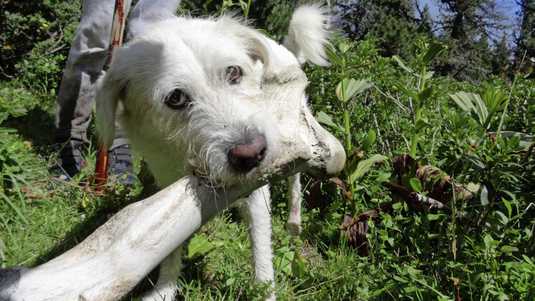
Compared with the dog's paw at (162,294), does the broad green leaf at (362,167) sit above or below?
above

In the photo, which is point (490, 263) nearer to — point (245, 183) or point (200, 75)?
point (245, 183)

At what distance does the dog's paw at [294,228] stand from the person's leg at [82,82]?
56.6 inches

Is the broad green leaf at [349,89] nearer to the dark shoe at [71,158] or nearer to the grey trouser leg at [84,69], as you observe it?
the grey trouser leg at [84,69]

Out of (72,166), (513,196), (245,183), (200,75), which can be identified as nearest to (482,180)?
(513,196)

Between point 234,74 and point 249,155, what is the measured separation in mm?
779

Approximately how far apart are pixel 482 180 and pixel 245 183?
3.45ft

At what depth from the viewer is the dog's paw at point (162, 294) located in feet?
7.68

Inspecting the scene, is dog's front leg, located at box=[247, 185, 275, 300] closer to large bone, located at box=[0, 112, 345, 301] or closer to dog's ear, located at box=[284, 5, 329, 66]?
large bone, located at box=[0, 112, 345, 301]

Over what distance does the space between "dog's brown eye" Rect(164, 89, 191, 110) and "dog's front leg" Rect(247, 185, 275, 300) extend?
63cm

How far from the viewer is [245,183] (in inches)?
70.1

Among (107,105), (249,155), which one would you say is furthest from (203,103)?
(107,105)

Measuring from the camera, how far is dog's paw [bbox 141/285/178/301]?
2.34 meters

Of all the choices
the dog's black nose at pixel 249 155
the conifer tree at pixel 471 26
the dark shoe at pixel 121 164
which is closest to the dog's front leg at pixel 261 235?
the dog's black nose at pixel 249 155

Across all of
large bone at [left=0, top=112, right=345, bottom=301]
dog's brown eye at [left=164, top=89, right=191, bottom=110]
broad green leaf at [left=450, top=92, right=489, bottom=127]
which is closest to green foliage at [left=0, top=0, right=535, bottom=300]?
broad green leaf at [left=450, top=92, right=489, bottom=127]
